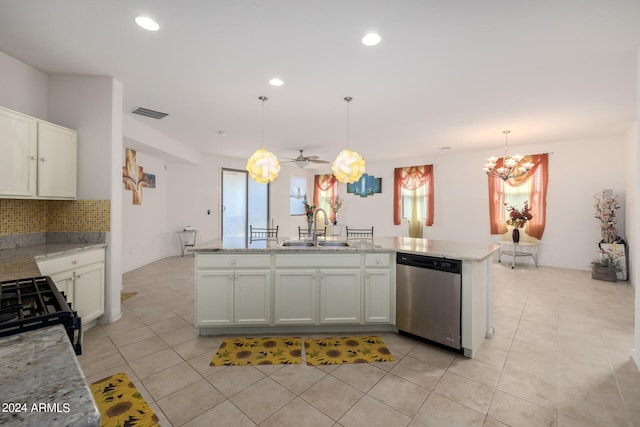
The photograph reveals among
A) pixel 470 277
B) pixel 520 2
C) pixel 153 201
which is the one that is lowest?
pixel 470 277

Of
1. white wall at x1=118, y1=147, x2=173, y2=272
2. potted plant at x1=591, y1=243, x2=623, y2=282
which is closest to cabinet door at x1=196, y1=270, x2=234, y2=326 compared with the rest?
white wall at x1=118, y1=147, x2=173, y2=272

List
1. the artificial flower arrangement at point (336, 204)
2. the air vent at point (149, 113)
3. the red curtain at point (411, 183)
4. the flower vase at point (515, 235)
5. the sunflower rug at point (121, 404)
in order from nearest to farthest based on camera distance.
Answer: the sunflower rug at point (121, 404), the air vent at point (149, 113), the flower vase at point (515, 235), the red curtain at point (411, 183), the artificial flower arrangement at point (336, 204)

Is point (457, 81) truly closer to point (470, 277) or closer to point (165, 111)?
point (470, 277)

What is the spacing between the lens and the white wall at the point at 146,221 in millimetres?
5266

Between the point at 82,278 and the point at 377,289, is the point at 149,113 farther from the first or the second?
the point at 377,289

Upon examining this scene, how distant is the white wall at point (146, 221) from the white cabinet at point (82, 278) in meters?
2.42

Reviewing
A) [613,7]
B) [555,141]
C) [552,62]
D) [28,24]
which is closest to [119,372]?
[28,24]

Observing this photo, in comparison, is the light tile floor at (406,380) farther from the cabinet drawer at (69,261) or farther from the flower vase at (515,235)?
the flower vase at (515,235)

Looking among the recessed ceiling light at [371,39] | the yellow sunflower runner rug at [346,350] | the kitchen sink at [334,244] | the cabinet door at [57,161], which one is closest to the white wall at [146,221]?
the cabinet door at [57,161]

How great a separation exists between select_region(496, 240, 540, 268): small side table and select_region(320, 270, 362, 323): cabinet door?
15.1 feet

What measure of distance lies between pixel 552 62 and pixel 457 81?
805mm

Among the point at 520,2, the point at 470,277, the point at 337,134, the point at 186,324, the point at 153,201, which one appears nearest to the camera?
the point at 520,2

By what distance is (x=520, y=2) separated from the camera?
190 cm

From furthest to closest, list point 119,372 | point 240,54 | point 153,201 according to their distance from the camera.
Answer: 1. point 153,201
2. point 240,54
3. point 119,372
